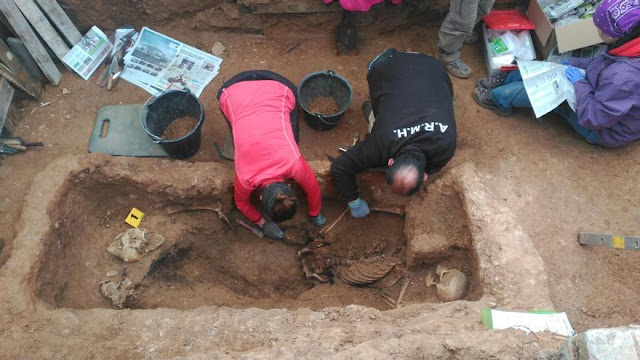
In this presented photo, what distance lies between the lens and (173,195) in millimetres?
3557

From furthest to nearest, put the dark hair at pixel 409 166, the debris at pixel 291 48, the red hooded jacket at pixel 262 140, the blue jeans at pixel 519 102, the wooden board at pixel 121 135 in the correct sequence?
the debris at pixel 291 48, the wooden board at pixel 121 135, the blue jeans at pixel 519 102, the red hooded jacket at pixel 262 140, the dark hair at pixel 409 166

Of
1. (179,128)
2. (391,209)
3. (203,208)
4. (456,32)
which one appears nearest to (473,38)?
(456,32)

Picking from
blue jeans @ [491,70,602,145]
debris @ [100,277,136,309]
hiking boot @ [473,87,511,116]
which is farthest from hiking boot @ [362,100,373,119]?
debris @ [100,277,136,309]

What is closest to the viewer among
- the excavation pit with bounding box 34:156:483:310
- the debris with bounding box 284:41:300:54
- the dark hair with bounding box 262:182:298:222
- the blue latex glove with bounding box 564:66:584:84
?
the dark hair with bounding box 262:182:298:222

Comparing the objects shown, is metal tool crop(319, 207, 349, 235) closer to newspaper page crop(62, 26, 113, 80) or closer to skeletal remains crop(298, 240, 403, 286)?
skeletal remains crop(298, 240, 403, 286)

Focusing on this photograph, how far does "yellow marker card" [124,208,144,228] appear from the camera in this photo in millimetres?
3629

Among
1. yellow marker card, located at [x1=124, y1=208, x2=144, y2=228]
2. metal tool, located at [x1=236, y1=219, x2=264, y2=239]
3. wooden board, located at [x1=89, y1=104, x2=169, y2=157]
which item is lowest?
metal tool, located at [x1=236, y1=219, x2=264, y2=239]

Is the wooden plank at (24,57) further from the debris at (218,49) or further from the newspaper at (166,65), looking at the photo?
the debris at (218,49)

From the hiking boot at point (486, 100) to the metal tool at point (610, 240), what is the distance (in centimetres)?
120

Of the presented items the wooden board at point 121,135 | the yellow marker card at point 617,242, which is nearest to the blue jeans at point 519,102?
the yellow marker card at point 617,242

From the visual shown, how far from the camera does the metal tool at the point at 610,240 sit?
314cm

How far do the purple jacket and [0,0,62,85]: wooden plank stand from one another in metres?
4.34

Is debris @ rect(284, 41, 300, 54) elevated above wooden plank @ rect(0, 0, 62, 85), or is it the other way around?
wooden plank @ rect(0, 0, 62, 85)

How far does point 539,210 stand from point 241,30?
313 cm
